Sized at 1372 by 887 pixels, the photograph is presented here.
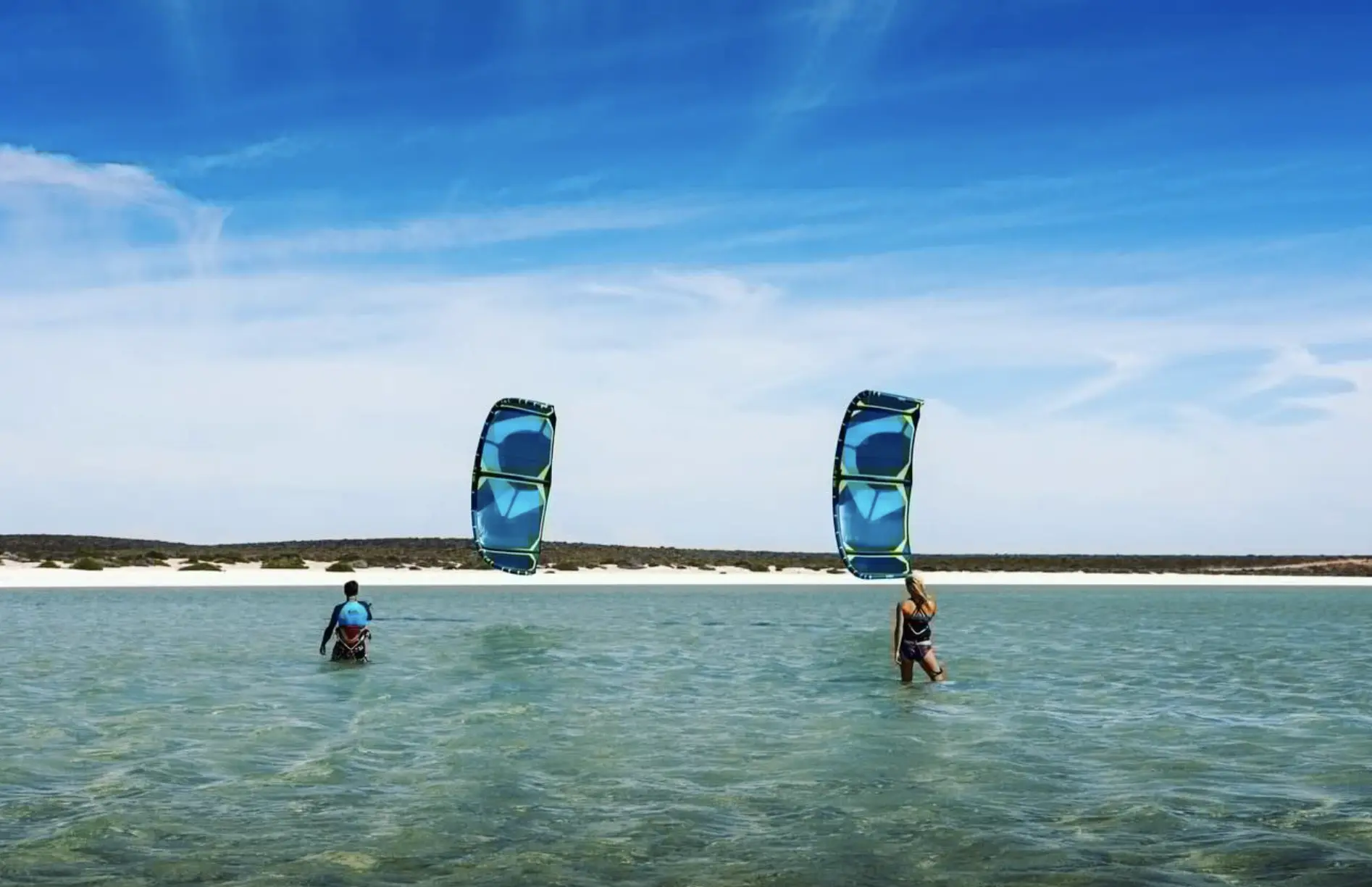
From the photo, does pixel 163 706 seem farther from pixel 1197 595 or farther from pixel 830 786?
pixel 1197 595

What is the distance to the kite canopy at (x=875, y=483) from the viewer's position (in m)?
31.8

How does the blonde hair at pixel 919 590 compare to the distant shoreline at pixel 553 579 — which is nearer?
the blonde hair at pixel 919 590

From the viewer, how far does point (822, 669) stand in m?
23.7

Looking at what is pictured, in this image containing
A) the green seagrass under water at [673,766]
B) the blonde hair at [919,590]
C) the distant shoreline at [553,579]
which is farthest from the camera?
the distant shoreline at [553,579]

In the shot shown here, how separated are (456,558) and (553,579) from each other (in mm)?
14228

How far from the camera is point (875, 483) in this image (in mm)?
32375

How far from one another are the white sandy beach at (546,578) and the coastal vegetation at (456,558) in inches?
79.5

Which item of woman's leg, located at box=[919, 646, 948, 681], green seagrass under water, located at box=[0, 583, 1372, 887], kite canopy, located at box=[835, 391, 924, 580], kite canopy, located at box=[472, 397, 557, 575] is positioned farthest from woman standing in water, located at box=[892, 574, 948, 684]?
kite canopy, located at box=[472, 397, 557, 575]

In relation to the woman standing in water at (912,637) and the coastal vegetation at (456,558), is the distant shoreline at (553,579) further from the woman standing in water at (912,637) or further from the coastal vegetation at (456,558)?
the woman standing in water at (912,637)

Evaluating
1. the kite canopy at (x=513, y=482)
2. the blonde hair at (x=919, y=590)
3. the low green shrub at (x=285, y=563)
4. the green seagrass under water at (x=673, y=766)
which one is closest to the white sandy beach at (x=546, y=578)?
the low green shrub at (x=285, y=563)

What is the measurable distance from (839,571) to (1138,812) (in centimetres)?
8660

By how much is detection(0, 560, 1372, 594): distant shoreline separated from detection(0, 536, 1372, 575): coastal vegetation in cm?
199

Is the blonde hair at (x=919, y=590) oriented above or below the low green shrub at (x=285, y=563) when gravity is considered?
below

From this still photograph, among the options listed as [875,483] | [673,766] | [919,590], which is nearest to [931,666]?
[919,590]
